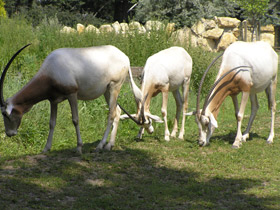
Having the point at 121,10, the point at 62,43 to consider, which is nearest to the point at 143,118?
the point at 62,43

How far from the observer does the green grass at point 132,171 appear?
5262 mm

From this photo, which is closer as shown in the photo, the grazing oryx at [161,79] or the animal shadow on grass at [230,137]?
the grazing oryx at [161,79]

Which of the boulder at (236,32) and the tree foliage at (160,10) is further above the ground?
the tree foliage at (160,10)

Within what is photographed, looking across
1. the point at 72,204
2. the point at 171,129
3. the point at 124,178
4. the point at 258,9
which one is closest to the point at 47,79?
the point at 124,178

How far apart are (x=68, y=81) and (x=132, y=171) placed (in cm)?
160

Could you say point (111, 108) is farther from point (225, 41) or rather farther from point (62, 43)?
point (225, 41)

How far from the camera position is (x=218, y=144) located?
855cm

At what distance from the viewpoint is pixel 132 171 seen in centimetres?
655

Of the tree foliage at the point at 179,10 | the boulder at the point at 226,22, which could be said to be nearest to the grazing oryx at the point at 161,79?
the boulder at the point at 226,22

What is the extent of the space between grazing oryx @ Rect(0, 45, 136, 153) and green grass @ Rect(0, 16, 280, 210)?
2.35ft

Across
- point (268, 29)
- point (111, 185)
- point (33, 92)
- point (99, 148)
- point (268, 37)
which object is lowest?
point (268, 37)

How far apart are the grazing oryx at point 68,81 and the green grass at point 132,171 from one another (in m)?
0.72

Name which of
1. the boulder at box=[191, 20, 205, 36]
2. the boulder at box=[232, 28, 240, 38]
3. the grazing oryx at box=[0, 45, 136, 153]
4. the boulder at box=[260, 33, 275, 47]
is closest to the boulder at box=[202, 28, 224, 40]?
the boulder at box=[191, 20, 205, 36]

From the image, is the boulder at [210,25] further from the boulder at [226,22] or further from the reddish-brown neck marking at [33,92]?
the reddish-brown neck marking at [33,92]
